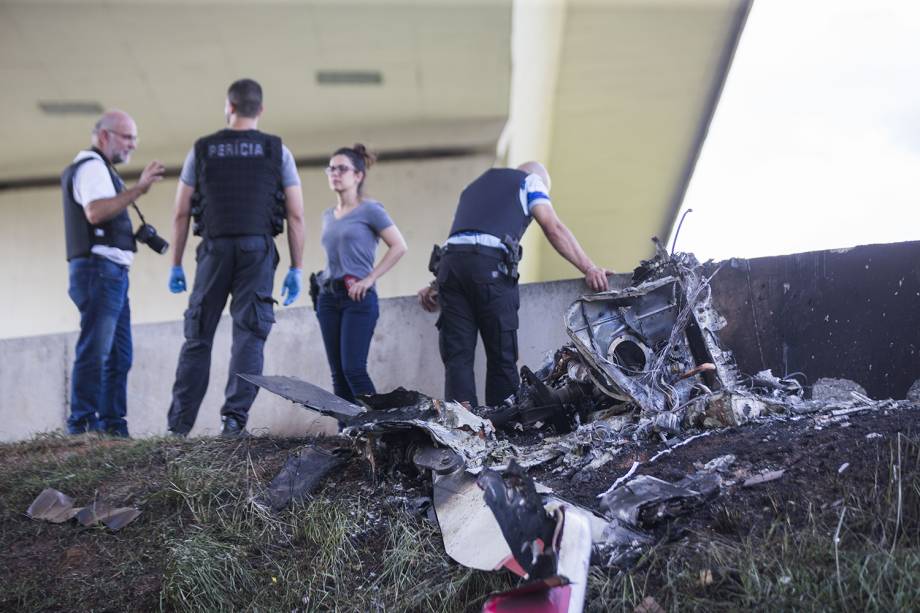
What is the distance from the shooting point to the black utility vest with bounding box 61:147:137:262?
4.71m

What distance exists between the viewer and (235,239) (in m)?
4.51

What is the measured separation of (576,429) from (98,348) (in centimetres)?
259

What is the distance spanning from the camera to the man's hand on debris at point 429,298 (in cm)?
526

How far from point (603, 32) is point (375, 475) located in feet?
25.1

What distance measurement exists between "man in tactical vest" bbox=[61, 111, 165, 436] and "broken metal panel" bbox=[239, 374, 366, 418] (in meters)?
1.16

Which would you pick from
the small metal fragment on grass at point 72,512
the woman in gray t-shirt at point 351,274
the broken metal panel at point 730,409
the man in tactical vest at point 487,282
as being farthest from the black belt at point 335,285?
the broken metal panel at point 730,409

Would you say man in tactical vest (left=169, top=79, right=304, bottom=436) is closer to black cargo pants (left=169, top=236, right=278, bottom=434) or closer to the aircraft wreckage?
black cargo pants (left=169, top=236, right=278, bottom=434)

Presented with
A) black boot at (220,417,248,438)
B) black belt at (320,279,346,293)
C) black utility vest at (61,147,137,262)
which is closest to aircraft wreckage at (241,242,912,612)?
A: black boot at (220,417,248,438)

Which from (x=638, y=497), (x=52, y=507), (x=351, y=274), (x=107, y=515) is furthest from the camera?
(x=351, y=274)

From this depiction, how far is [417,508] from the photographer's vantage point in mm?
3199

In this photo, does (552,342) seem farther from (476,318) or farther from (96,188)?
(96,188)

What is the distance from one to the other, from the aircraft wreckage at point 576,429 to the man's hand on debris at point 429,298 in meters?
1.00

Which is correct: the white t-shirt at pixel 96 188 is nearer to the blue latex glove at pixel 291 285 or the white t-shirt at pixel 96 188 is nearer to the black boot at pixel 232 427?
the blue latex glove at pixel 291 285

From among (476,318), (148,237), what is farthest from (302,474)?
(148,237)
